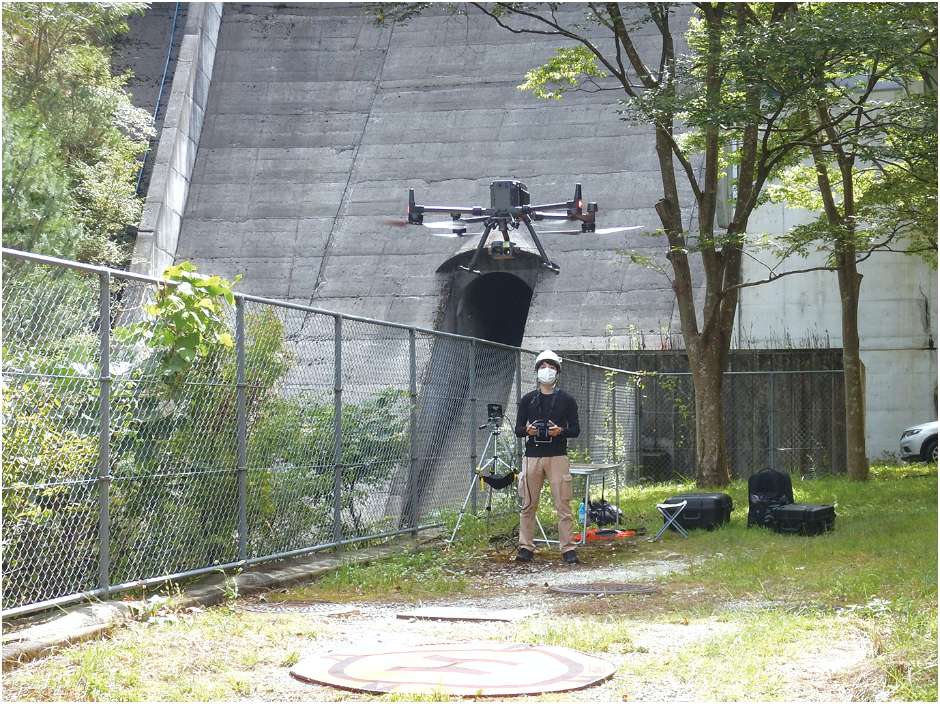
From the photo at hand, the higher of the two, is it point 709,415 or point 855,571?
point 709,415

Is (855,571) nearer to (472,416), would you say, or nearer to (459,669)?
(459,669)

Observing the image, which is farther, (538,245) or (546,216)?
(546,216)

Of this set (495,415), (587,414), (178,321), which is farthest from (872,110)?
(178,321)

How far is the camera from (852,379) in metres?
20.8

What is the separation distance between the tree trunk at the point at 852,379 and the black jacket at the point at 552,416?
10.7m

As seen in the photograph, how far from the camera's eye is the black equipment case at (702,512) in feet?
43.9

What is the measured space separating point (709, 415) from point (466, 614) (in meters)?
11.3

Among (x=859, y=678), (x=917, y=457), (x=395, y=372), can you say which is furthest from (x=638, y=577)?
(x=917, y=457)

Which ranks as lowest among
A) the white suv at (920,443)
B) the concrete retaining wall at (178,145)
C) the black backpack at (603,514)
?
the black backpack at (603,514)

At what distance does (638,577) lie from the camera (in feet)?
33.7

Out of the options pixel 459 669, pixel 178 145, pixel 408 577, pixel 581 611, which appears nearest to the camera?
pixel 459 669

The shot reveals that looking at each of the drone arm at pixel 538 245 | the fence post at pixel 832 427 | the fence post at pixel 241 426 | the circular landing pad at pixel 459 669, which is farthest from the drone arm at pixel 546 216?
the circular landing pad at pixel 459 669

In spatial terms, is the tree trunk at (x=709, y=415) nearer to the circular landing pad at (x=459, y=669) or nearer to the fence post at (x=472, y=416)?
the fence post at (x=472, y=416)

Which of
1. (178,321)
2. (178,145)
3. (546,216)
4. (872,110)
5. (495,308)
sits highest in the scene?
(178,145)
